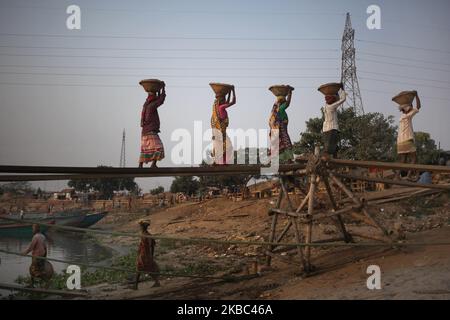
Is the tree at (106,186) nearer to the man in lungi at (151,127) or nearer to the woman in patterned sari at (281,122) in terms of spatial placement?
the woman in patterned sari at (281,122)

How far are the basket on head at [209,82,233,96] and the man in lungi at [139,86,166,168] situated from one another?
108 cm

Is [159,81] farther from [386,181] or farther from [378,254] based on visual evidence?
[378,254]

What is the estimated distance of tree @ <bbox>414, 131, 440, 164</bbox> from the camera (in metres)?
25.6

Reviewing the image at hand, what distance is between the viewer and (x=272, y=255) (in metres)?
7.62

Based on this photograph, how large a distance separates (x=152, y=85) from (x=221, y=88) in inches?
54.8

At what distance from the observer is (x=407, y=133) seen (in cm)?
762

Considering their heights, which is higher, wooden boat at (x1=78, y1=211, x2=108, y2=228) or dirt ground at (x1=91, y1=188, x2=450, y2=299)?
dirt ground at (x1=91, y1=188, x2=450, y2=299)

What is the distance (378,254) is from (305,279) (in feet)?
5.80

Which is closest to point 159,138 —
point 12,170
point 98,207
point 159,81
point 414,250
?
point 159,81

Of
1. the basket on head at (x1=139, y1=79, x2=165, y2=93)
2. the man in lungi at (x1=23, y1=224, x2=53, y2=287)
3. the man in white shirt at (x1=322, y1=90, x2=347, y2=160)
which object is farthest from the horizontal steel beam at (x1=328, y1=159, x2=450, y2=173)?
the man in lungi at (x1=23, y1=224, x2=53, y2=287)

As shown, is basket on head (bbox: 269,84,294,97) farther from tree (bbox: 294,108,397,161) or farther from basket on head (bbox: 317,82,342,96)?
tree (bbox: 294,108,397,161)

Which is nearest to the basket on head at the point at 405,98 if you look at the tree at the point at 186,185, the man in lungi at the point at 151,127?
the man in lungi at the point at 151,127

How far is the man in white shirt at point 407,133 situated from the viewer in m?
7.54

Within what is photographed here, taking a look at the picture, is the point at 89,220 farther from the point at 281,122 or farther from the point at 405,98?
the point at 405,98
